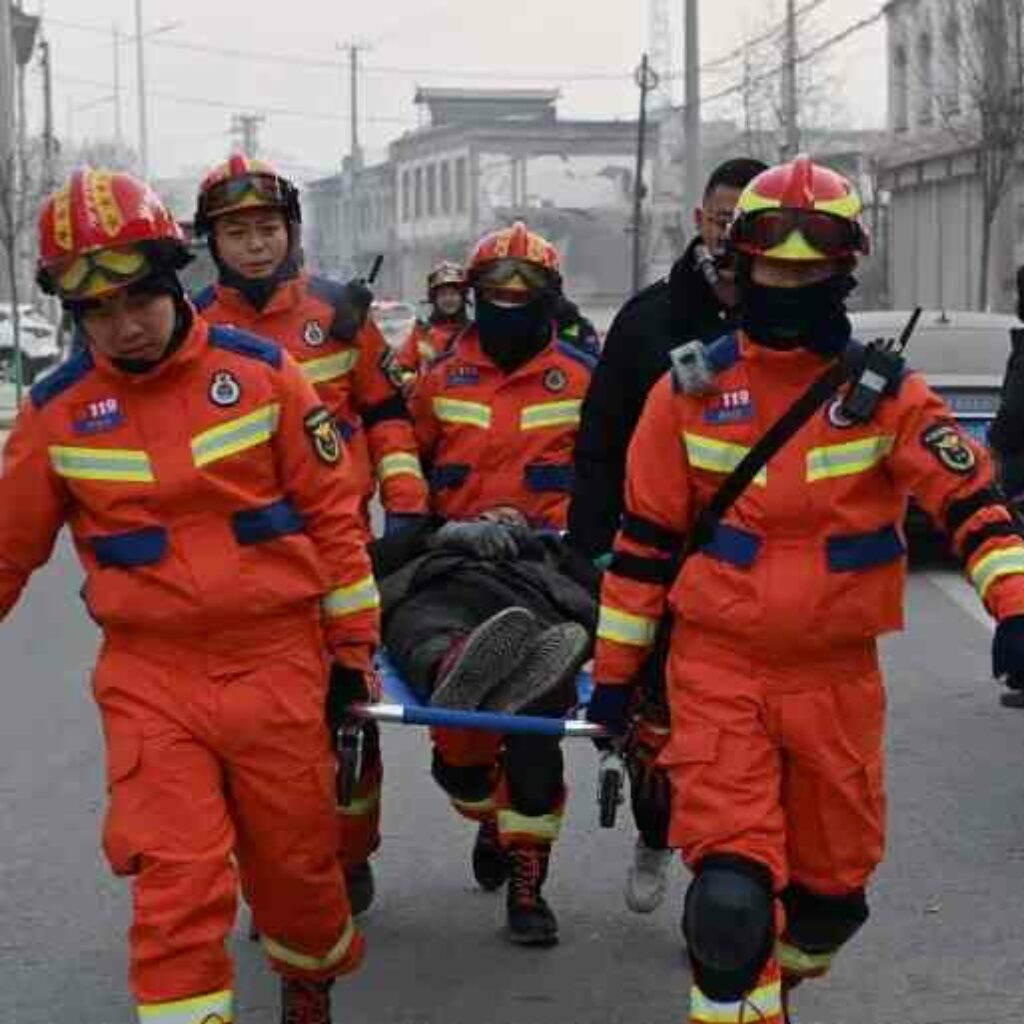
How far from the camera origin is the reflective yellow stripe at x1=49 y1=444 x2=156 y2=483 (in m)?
4.75

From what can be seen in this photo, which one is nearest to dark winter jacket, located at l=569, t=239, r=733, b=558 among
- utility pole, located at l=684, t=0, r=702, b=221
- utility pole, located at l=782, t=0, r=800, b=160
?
utility pole, located at l=684, t=0, r=702, b=221

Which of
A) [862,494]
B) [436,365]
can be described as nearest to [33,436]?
[862,494]

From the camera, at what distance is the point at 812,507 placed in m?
4.68

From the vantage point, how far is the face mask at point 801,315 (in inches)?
186

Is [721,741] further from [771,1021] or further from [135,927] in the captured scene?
[135,927]

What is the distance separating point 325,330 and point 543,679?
1779 mm

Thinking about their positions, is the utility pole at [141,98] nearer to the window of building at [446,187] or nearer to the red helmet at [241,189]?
the window of building at [446,187]

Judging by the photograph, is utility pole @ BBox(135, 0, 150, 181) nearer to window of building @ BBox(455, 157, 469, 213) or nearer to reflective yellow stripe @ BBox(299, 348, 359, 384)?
window of building @ BBox(455, 157, 469, 213)

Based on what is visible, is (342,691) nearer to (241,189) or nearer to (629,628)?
(629,628)

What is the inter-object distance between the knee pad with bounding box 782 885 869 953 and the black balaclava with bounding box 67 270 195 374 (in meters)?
1.74

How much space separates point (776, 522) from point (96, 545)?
143 cm

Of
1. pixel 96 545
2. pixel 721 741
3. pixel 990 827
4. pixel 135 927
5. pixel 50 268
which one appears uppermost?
pixel 50 268

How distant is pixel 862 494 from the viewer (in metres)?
4.73

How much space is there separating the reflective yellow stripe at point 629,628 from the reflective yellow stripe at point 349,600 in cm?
54
